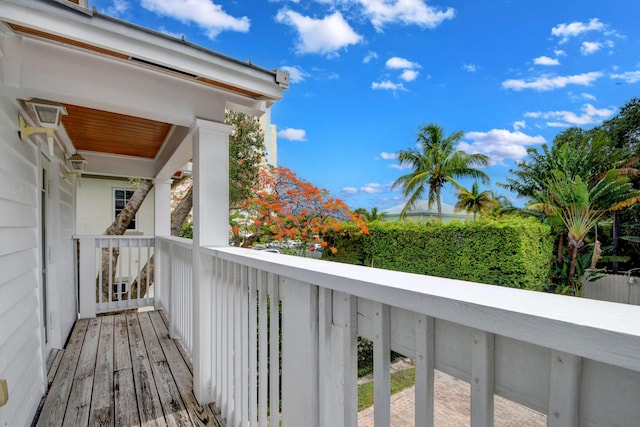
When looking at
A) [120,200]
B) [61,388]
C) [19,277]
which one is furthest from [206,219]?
[120,200]

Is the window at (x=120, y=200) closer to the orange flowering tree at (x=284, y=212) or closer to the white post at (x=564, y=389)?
the orange flowering tree at (x=284, y=212)

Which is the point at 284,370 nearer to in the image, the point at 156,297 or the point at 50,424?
the point at 50,424

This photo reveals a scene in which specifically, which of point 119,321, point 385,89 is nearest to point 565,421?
point 119,321

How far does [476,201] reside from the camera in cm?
2016

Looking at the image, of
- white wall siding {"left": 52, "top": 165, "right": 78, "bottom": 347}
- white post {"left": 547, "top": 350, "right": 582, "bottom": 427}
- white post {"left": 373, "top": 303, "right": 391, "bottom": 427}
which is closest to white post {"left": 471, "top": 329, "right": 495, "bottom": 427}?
white post {"left": 547, "top": 350, "right": 582, "bottom": 427}

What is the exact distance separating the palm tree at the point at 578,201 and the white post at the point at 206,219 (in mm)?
10805

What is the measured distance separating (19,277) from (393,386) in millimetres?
4603

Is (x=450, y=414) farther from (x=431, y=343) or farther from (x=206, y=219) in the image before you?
(x=431, y=343)

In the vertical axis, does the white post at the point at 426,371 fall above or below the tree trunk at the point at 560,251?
above

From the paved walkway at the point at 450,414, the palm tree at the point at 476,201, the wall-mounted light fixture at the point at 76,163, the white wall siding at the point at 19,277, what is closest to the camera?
the white wall siding at the point at 19,277

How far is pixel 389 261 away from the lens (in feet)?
30.4

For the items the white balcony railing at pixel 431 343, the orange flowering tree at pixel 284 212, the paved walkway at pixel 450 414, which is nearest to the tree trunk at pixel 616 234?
the orange flowering tree at pixel 284 212

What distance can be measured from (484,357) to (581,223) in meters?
12.0

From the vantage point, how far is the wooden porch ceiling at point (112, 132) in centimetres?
322
